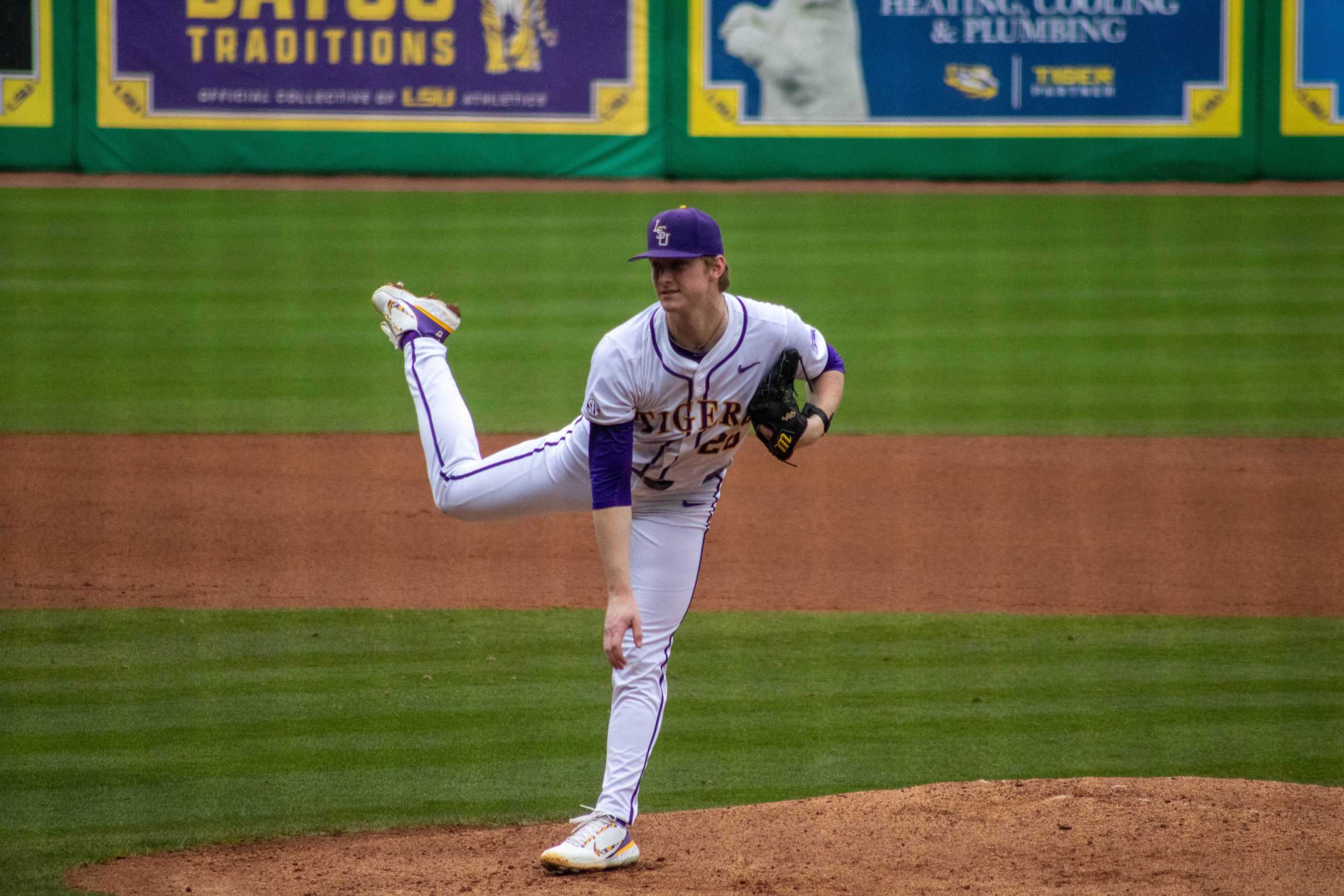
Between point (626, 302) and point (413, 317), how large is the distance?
28.2 feet

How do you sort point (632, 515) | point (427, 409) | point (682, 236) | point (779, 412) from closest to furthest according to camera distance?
point (682, 236) < point (779, 412) < point (632, 515) < point (427, 409)

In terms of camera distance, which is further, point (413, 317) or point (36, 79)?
point (36, 79)

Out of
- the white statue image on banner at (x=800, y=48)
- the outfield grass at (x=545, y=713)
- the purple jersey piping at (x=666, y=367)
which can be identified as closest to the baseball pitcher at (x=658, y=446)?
the purple jersey piping at (x=666, y=367)

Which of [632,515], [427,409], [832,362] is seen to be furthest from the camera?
[427,409]

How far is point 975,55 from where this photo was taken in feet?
51.5

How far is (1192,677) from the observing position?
5617mm

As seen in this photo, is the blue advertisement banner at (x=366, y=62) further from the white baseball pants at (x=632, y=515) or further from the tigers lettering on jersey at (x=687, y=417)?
the tigers lettering on jersey at (x=687, y=417)

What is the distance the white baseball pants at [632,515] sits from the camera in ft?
12.5

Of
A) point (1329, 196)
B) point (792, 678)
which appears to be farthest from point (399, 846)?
point (1329, 196)

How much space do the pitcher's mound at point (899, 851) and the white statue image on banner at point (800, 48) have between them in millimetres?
12395

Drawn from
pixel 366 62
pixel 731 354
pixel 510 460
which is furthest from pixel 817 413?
pixel 366 62

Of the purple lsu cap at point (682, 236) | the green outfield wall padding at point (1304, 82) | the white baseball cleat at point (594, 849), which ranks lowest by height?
the white baseball cleat at point (594, 849)

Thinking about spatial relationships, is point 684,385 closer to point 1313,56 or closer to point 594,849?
point 594,849

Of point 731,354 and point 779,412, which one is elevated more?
point 731,354
